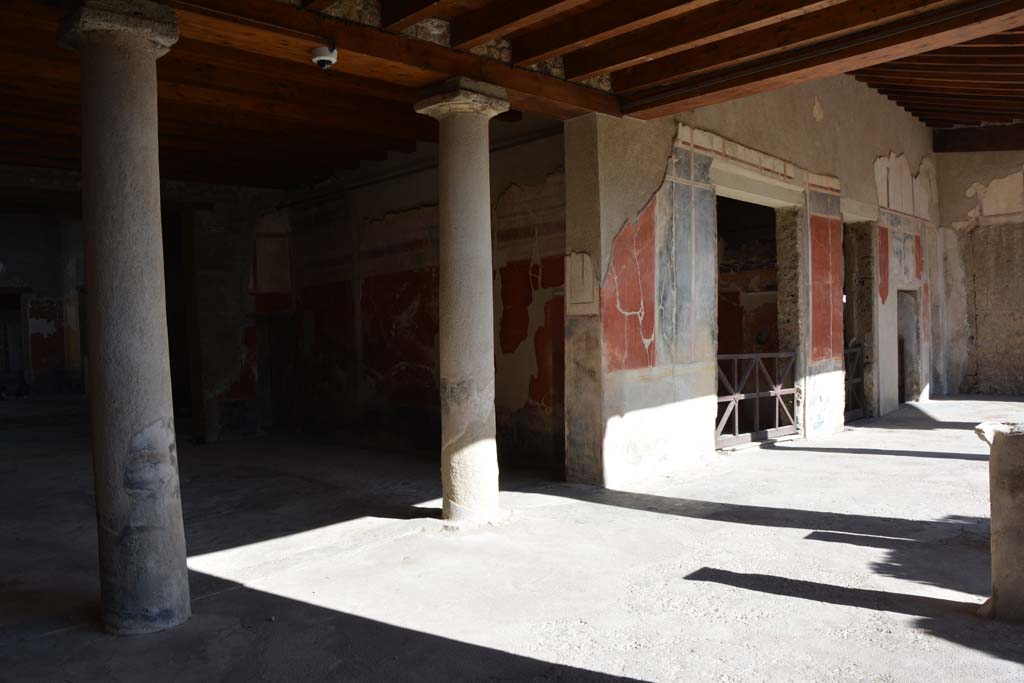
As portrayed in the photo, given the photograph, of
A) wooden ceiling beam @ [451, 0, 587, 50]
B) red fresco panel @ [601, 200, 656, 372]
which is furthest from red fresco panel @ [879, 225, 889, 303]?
wooden ceiling beam @ [451, 0, 587, 50]

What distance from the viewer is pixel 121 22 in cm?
343

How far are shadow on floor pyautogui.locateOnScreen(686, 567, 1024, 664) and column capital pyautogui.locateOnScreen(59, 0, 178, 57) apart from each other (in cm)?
367

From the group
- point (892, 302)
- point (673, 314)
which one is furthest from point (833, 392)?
point (673, 314)

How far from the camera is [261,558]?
4496mm

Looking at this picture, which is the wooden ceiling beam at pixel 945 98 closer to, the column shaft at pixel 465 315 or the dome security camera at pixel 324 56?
the column shaft at pixel 465 315

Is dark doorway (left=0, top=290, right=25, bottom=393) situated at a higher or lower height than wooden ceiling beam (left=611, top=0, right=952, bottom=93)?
lower

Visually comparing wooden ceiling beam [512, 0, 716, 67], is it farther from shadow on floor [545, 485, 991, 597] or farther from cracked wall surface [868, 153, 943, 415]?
cracked wall surface [868, 153, 943, 415]

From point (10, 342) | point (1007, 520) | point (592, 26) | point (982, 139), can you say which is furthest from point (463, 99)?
point (10, 342)

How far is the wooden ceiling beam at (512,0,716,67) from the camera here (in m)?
4.60

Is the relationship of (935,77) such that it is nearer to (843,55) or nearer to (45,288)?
(843,55)

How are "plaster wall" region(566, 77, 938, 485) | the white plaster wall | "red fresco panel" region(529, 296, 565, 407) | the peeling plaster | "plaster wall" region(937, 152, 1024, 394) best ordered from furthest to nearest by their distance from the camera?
"plaster wall" region(937, 152, 1024, 394) < the peeling plaster < the white plaster wall < "red fresco panel" region(529, 296, 565, 407) < "plaster wall" region(566, 77, 938, 485)

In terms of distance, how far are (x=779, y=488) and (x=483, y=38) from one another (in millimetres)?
4018

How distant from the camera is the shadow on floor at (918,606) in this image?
3.07 metres

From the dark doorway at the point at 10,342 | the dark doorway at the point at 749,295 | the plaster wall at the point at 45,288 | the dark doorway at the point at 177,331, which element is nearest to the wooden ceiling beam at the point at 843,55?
the dark doorway at the point at 749,295
